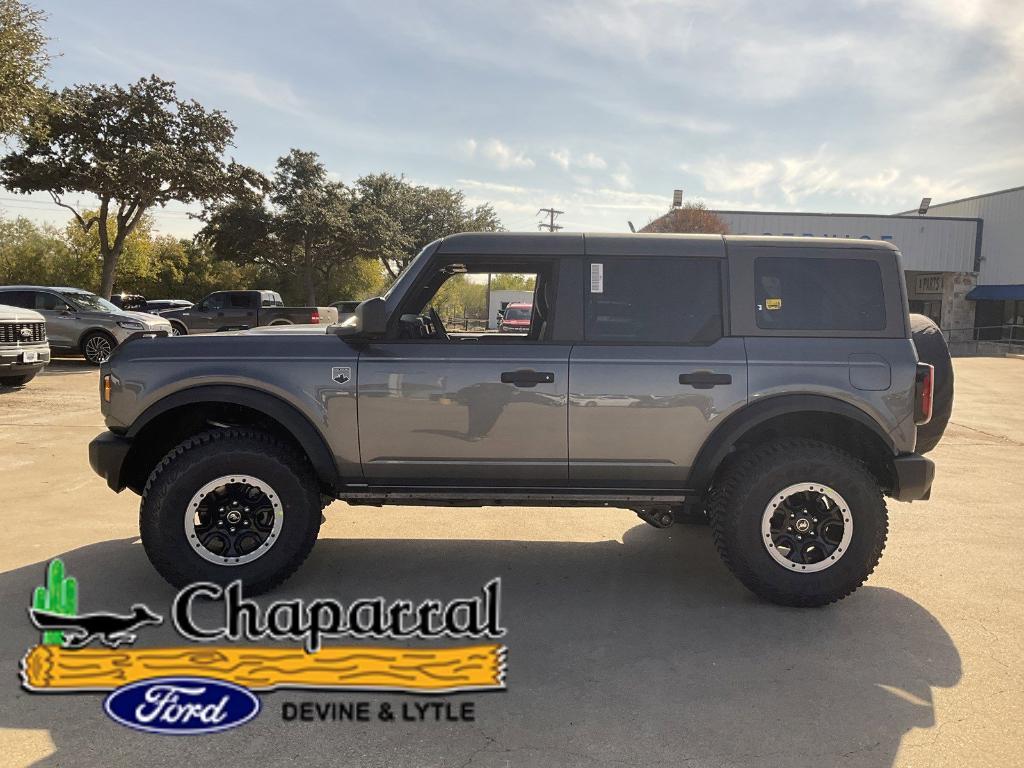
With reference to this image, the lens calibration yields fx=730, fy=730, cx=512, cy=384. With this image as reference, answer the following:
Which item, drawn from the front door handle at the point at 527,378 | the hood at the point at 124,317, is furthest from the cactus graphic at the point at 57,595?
the hood at the point at 124,317

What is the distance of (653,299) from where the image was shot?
4059 millimetres

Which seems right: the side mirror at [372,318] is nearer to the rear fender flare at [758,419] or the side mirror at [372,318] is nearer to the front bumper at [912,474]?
the rear fender flare at [758,419]

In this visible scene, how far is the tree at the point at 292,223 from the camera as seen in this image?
36.2 metres

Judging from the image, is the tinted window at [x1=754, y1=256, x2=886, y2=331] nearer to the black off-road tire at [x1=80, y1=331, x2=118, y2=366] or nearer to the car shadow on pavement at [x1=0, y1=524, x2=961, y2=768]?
the car shadow on pavement at [x1=0, y1=524, x2=961, y2=768]

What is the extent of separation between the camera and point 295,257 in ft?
130

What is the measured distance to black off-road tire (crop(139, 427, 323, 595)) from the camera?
12.6ft

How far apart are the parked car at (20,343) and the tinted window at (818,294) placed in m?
11.2

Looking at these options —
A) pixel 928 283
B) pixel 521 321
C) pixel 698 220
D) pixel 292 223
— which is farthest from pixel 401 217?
→ pixel 521 321

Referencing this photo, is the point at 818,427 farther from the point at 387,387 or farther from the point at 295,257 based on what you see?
the point at 295,257

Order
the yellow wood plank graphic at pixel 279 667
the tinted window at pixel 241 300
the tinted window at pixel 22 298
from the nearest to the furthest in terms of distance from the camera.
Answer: the yellow wood plank graphic at pixel 279 667, the tinted window at pixel 22 298, the tinted window at pixel 241 300

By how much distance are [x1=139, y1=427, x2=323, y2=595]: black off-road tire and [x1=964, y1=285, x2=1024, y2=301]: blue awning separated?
35680 millimetres

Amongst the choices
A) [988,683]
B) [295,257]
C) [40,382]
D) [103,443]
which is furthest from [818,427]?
[295,257]

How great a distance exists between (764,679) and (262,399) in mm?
2832

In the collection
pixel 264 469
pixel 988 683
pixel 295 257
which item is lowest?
pixel 988 683
